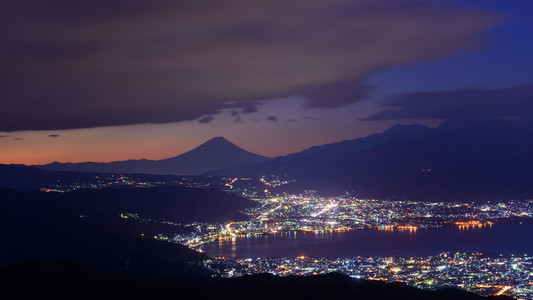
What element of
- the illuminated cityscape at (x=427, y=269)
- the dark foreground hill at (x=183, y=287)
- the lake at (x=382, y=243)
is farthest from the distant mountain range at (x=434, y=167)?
the dark foreground hill at (x=183, y=287)

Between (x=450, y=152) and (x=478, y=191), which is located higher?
(x=450, y=152)

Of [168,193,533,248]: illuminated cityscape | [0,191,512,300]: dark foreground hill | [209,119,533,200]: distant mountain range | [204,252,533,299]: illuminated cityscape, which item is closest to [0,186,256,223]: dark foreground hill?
[168,193,533,248]: illuminated cityscape

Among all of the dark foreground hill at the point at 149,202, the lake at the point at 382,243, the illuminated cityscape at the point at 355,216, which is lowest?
the lake at the point at 382,243

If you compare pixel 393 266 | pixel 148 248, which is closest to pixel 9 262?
pixel 148 248

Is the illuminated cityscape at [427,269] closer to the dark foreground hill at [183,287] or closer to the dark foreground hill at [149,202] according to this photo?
the dark foreground hill at [183,287]

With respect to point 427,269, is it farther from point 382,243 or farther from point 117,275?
point 117,275

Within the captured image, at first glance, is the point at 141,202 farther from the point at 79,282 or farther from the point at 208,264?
the point at 79,282
